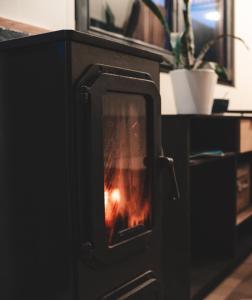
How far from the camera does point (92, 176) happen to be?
1.04m

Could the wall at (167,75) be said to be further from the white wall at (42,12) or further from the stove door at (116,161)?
the stove door at (116,161)

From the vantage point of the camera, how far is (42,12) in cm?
148

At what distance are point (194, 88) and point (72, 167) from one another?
116cm

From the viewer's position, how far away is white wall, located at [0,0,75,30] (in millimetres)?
1363

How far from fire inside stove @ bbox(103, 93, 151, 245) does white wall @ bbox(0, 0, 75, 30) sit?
491 mm

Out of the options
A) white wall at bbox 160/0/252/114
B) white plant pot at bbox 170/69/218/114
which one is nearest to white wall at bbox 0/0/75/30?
white plant pot at bbox 170/69/218/114

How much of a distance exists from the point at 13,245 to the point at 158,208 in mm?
466

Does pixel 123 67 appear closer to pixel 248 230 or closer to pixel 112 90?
pixel 112 90

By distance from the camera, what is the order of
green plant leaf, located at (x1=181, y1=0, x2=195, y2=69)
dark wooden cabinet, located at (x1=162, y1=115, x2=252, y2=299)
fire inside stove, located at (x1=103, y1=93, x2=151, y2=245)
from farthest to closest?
dark wooden cabinet, located at (x1=162, y1=115, x2=252, y2=299)
green plant leaf, located at (x1=181, y1=0, x2=195, y2=69)
fire inside stove, located at (x1=103, y1=93, x2=151, y2=245)

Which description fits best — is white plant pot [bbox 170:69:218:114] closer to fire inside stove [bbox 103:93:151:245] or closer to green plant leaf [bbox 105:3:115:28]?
green plant leaf [bbox 105:3:115:28]

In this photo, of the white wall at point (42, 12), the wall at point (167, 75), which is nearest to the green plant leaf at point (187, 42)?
the wall at point (167, 75)

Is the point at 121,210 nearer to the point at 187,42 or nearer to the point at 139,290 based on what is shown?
the point at 139,290

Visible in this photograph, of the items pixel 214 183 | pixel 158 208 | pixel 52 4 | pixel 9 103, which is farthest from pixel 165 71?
pixel 9 103

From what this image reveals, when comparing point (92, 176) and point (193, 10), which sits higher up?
point (193, 10)
